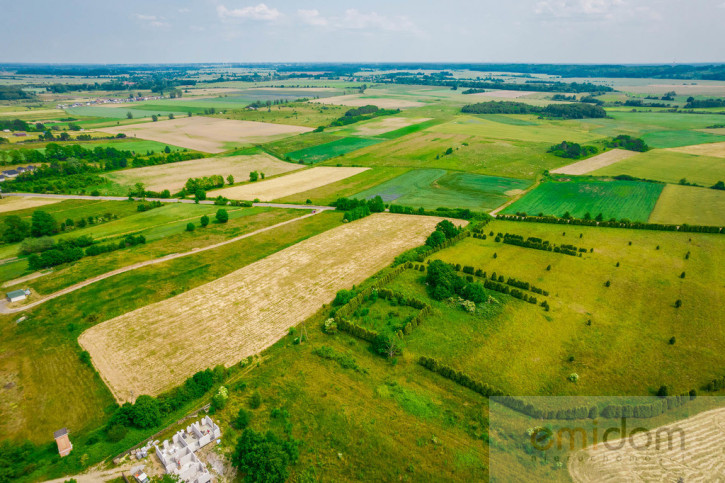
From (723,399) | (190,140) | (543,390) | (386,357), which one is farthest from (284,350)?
(190,140)

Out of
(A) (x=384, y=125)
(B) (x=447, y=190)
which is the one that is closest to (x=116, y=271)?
(B) (x=447, y=190)

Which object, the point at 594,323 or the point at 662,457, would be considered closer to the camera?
the point at 662,457

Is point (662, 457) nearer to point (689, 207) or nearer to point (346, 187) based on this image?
point (689, 207)

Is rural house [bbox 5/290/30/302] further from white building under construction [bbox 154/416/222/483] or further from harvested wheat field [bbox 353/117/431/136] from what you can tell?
harvested wheat field [bbox 353/117/431/136]

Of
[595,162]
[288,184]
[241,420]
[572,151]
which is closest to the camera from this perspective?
[241,420]

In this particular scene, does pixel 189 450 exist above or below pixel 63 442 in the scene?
below

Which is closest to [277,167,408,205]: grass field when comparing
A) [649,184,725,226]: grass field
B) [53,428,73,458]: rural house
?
[649,184,725,226]: grass field

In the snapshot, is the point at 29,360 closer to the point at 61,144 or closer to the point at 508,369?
the point at 508,369

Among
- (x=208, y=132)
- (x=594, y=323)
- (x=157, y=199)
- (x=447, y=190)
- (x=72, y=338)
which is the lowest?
(x=72, y=338)
